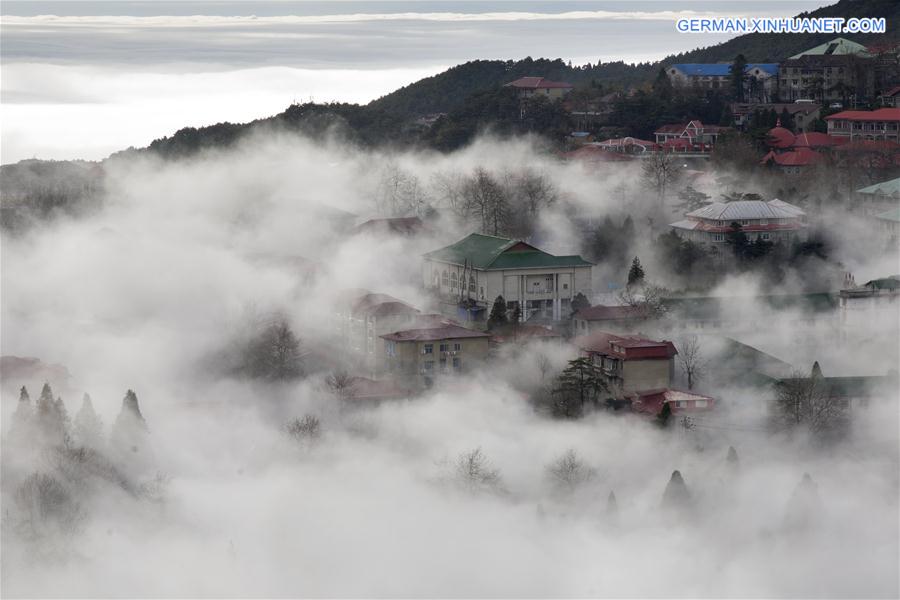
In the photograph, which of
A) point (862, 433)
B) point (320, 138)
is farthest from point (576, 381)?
point (320, 138)

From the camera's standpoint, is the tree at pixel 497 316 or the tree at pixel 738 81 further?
the tree at pixel 738 81


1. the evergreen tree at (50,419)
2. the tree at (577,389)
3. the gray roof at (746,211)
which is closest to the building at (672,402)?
the tree at (577,389)

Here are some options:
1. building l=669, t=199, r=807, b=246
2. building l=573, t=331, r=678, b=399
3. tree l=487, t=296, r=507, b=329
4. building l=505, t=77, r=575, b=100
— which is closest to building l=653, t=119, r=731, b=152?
building l=505, t=77, r=575, b=100

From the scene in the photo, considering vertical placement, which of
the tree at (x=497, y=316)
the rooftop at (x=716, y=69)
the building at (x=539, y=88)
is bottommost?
the tree at (x=497, y=316)

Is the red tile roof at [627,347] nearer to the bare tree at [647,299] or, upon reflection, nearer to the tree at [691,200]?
the bare tree at [647,299]

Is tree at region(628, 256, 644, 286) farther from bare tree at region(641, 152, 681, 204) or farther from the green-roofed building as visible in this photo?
bare tree at region(641, 152, 681, 204)
